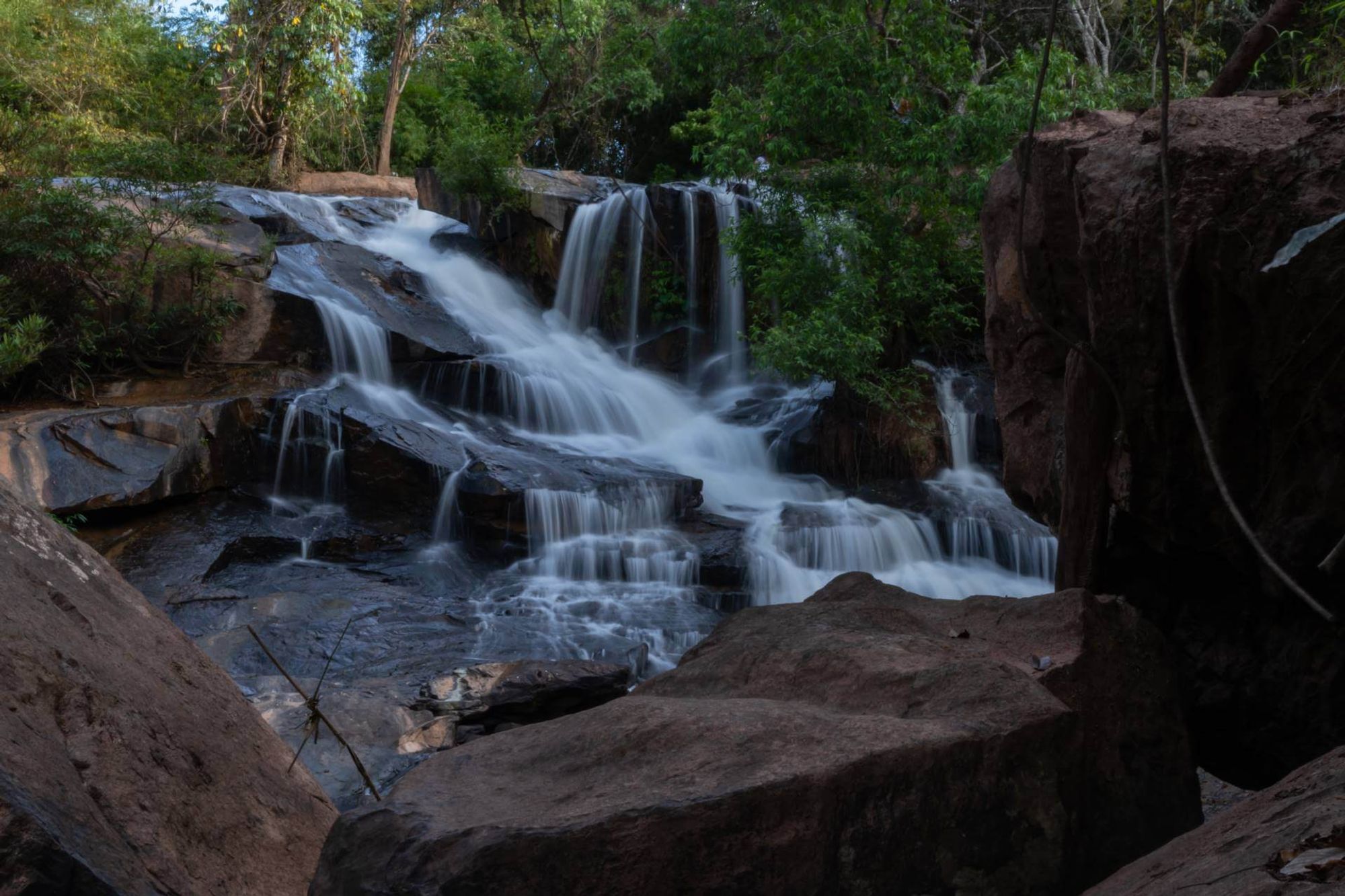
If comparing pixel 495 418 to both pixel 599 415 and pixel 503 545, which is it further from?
pixel 503 545

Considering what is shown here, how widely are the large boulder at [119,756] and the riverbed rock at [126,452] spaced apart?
19.9 feet

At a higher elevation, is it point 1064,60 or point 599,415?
point 1064,60

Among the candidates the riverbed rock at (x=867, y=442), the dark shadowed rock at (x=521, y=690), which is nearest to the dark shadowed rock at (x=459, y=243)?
the riverbed rock at (x=867, y=442)

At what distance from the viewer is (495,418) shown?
42.0 ft

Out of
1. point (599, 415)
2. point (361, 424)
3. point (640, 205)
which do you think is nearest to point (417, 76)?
point (640, 205)

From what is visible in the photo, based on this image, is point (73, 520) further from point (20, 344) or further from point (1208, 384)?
point (1208, 384)

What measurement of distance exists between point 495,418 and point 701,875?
10481mm

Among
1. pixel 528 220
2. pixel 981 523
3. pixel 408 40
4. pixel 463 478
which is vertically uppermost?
pixel 408 40

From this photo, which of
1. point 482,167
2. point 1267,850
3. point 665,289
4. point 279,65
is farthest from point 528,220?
point 1267,850

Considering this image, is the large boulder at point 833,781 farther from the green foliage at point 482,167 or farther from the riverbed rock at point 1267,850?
the green foliage at point 482,167

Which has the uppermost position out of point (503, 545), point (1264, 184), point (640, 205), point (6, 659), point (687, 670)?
point (640, 205)

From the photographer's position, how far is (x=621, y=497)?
1080 centimetres

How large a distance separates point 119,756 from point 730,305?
1369 centimetres

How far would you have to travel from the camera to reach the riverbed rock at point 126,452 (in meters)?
8.87
